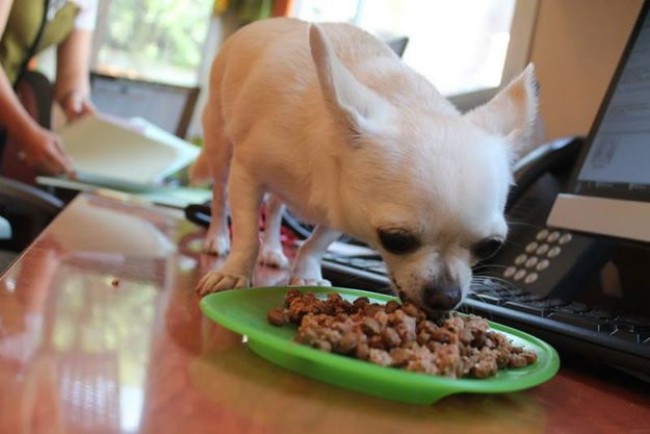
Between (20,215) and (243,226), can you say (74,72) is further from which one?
(243,226)

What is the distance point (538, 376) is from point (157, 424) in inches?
13.9

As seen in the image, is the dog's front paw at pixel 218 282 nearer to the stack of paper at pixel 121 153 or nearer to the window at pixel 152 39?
the stack of paper at pixel 121 153

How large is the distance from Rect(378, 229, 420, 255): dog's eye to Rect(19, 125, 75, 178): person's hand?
5.65 feet

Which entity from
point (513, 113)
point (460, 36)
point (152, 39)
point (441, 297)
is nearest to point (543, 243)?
point (513, 113)

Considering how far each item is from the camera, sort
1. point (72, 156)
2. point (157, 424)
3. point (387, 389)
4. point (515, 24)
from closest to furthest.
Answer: point (157, 424) < point (387, 389) < point (515, 24) < point (72, 156)

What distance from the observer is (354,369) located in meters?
0.59

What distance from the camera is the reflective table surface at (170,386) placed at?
0.50 meters

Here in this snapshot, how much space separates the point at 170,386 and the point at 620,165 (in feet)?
2.75

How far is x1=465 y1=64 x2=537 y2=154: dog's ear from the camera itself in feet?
3.34

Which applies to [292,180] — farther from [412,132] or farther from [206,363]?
[206,363]

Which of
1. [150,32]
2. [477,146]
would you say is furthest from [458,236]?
[150,32]

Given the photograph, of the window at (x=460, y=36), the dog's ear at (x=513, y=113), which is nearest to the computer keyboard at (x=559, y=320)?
the dog's ear at (x=513, y=113)

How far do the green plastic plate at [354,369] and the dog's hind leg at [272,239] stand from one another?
64cm

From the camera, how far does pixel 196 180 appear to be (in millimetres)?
1960
